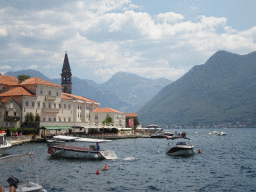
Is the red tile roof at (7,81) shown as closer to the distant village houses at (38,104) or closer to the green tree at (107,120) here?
the distant village houses at (38,104)

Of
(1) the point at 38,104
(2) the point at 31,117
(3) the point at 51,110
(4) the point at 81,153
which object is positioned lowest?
(4) the point at 81,153

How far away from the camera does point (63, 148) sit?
186 ft

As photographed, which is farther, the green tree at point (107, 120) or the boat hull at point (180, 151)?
the green tree at point (107, 120)

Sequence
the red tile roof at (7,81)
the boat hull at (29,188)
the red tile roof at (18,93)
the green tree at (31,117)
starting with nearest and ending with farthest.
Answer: the boat hull at (29,188) → the green tree at (31,117) → the red tile roof at (18,93) → the red tile roof at (7,81)

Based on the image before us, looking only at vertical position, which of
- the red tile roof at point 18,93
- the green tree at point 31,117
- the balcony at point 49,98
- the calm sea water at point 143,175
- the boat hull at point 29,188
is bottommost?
the calm sea water at point 143,175

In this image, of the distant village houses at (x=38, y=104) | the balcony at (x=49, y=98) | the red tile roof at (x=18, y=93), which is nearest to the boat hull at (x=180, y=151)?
the distant village houses at (x=38, y=104)

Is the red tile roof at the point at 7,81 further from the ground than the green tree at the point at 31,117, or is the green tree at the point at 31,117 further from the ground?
the red tile roof at the point at 7,81

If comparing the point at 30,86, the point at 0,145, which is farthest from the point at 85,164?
the point at 30,86

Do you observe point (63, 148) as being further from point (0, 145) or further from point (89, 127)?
point (89, 127)

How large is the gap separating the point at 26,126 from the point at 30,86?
1570 centimetres

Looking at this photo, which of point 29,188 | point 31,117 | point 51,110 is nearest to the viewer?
point 29,188

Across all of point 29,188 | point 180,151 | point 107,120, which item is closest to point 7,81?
point 107,120

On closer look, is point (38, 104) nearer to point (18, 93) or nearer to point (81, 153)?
point (18, 93)

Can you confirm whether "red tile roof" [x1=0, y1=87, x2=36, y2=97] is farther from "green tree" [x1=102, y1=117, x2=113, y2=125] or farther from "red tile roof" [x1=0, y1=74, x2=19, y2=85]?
"green tree" [x1=102, y1=117, x2=113, y2=125]
